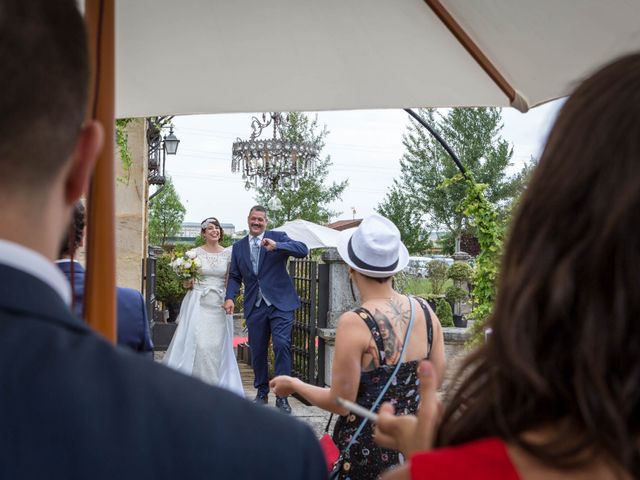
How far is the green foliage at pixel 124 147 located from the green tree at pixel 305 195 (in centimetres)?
2369

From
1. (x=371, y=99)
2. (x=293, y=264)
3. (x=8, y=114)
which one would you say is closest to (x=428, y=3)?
(x=371, y=99)

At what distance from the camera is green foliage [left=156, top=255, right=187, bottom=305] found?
14.7 meters

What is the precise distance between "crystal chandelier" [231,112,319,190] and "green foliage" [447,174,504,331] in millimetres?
7590

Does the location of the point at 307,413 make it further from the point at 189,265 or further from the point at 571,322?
the point at 571,322

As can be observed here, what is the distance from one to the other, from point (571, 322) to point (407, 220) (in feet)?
170

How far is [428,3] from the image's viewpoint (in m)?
2.62

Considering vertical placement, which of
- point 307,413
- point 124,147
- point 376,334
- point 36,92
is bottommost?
point 307,413

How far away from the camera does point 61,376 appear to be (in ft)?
2.77

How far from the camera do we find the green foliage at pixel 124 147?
9.19 metres

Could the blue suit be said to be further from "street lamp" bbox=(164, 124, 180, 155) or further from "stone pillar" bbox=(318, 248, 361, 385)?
"street lamp" bbox=(164, 124, 180, 155)

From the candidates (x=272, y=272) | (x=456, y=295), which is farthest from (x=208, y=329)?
(x=456, y=295)

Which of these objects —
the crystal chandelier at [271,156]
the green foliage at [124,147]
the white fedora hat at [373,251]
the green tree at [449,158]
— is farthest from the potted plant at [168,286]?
the green tree at [449,158]

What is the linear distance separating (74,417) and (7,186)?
27cm

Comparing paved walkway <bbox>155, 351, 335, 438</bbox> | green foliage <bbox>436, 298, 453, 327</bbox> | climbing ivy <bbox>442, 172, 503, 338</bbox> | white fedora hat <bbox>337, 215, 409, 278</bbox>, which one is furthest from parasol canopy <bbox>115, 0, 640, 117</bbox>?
green foliage <bbox>436, 298, 453, 327</bbox>
